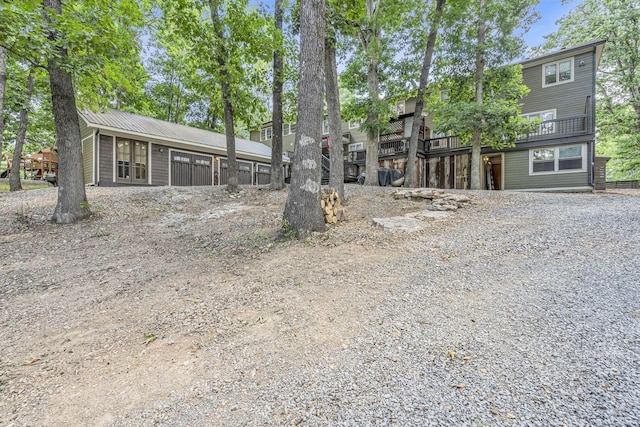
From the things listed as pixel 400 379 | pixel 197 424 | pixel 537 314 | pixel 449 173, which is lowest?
pixel 197 424

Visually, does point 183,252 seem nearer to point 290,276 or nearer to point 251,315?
point 290,276

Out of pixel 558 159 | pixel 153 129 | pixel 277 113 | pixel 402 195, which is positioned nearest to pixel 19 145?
pixel 153 129

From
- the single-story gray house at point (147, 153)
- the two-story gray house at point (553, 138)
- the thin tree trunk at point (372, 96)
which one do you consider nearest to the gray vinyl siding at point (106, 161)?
the single-story gray house at point (147, 153)

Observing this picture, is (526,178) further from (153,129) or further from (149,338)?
(153,129)

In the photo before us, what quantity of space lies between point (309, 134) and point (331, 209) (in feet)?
4.67

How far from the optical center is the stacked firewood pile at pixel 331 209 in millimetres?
5125

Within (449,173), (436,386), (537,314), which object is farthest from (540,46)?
(436,386)

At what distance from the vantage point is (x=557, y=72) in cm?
1357

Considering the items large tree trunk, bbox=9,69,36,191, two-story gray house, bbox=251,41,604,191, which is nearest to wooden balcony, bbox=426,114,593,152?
two-story gray house, bbox=251,41,604,191

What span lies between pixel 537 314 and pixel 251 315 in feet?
7.94

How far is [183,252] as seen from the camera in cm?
444

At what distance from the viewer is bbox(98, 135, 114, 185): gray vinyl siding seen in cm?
1210

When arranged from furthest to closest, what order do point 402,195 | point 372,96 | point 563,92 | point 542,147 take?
1. point 563,92
2. point 542,147
3. point 372,96
4. point 402,195

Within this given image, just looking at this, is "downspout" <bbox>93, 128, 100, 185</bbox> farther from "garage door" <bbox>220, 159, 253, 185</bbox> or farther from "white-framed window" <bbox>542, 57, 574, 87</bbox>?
"white-framed window" <bbox>542, 57, 574, 87</bbox>
